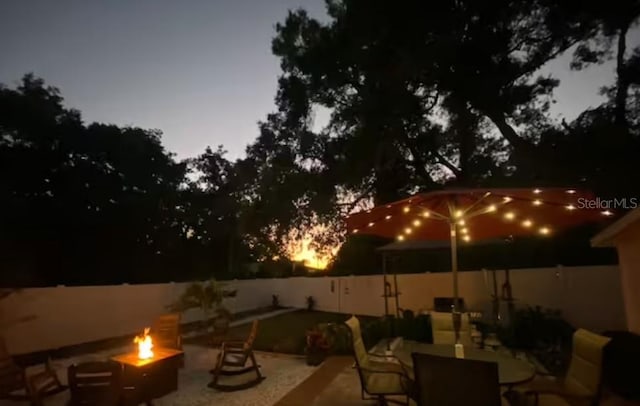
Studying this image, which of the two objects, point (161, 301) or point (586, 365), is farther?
point (161, 301)

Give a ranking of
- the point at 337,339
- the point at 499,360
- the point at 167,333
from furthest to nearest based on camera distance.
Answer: the point at 337,339 < the point at 167,333 < the point at 499,360

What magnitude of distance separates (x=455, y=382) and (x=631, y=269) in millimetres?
5119

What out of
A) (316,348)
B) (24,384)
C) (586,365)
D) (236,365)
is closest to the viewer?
(586,365)

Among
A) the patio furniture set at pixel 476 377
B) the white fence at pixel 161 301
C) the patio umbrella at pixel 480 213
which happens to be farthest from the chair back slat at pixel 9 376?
the patio umbrella at pixel 480 213

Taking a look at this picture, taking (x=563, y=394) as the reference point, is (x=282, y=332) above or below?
below

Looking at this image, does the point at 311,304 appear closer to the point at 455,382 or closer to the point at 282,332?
the point at 282,332

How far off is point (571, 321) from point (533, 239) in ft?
9.02

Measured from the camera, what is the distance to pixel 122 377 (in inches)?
159

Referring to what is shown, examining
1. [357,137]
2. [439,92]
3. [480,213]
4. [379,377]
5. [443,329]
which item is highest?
[439,92]

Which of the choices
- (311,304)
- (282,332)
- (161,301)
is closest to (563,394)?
(282,332)

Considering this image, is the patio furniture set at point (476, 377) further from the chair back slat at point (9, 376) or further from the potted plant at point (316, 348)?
the chair back slat at point (9, 376)

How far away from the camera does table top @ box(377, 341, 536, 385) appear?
336 centimetres

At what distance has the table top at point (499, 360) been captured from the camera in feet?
11.0

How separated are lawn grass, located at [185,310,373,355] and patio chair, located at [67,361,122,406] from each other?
180 inches
